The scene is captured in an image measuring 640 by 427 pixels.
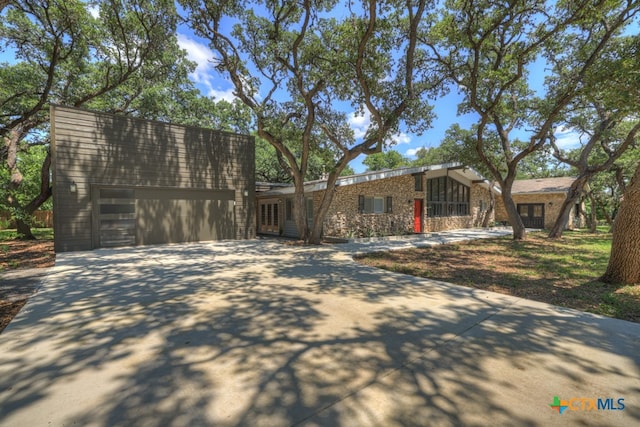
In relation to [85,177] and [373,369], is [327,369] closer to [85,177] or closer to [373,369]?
[373,369]

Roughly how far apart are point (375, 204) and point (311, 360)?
1204 cm

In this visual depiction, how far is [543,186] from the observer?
21156mm

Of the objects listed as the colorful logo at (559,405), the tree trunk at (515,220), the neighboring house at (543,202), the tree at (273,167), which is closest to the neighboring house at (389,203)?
the tree trunk at (515,220)

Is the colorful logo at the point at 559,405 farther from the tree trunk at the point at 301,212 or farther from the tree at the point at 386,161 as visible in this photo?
the tree at the point at 386,161

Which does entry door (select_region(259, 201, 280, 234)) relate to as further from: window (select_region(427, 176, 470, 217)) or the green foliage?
the green foliage

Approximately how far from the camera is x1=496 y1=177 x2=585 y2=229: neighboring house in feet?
65.2

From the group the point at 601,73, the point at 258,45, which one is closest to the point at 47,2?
the point at 258,45

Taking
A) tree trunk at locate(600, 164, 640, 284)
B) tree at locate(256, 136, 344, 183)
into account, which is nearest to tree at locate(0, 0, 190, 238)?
tree at locate(256, 136, 344, 183)

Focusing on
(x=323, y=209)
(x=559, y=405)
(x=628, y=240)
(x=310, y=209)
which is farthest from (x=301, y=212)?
(x=559, y=405)

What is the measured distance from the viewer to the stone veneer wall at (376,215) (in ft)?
43.0

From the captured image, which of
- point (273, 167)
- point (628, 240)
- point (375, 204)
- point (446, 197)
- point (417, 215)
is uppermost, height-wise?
point (273, 167)

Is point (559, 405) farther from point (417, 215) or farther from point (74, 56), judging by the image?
point (74, 56)

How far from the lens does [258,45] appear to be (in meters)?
10.9

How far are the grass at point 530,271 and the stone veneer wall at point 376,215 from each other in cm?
373
